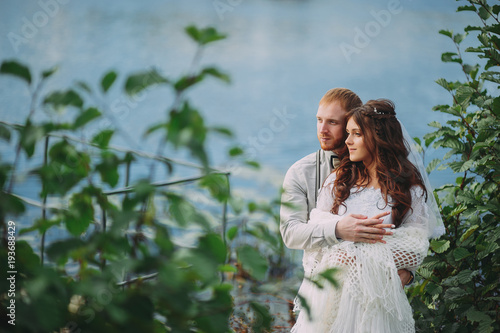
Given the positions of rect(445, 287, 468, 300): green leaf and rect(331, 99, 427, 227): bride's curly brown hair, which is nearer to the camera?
rect(331, 99, 427, 227): bride's curly brown hair

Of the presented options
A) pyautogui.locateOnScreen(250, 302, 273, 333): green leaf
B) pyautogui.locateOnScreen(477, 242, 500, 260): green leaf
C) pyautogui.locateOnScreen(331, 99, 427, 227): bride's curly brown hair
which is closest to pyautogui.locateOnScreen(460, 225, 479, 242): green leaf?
pyautogui.locateOnScreen(477, 242, 500, 260): green leaf

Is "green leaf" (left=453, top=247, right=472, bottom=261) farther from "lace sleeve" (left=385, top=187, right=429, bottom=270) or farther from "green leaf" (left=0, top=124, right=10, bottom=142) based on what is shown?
"green leaf" (left=0, top=124, right=10, bottom=142)

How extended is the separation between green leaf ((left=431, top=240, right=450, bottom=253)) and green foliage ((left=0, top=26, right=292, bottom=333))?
1.46 meters

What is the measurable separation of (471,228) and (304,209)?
0.70 m

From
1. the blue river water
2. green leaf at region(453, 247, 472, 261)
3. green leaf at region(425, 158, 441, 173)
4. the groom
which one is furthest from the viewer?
the blue river water

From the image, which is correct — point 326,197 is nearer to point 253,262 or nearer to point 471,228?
point 471,228

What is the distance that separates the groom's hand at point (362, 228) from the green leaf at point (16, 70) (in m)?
1.18

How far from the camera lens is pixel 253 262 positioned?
686 mm

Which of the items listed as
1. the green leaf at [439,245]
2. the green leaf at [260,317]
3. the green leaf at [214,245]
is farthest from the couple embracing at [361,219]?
the green leaf at [214,245]

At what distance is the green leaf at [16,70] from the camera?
0.63 metres

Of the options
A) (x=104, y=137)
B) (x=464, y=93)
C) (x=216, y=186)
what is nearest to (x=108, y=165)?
(x=104, y=137)

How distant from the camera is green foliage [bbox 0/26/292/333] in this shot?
62 cm

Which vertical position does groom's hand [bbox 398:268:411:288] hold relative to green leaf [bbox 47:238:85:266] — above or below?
below

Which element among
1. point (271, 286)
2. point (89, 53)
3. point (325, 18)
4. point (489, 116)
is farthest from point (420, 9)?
point (271, 286)
